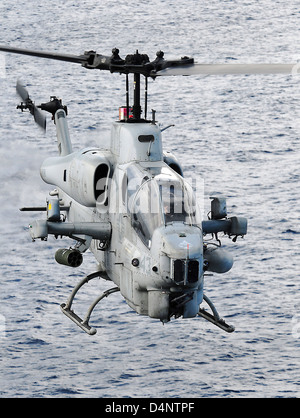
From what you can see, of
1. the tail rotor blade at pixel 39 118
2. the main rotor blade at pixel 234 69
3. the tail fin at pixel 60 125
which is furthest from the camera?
the tail rotor blade at pixel 39 118

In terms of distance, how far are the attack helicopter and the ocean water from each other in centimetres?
1492

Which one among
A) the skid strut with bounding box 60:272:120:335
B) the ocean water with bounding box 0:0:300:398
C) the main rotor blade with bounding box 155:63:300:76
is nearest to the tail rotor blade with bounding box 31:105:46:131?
the ocean water with bounding box 0:0:300:398

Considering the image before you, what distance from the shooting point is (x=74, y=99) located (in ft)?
382

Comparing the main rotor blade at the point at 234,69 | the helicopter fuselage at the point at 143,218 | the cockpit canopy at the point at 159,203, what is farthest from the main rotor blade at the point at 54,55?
the cockpit canopy at the point at 159,203

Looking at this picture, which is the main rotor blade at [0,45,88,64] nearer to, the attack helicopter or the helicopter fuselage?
the attack helicopter

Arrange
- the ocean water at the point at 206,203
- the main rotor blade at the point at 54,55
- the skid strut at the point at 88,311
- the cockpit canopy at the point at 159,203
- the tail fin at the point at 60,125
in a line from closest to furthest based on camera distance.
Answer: the cockpit canopy at the point at 159,203, the main rotor blade at the point at 54,55, the skid strut at the point at 88,311, the tail fin at the point at 60,125, the ocean water at the point at 206,203

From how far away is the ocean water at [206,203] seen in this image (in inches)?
2116

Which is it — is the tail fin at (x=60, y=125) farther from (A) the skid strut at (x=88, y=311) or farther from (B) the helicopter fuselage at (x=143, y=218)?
(A) the skid strut at (x=88, y=311)

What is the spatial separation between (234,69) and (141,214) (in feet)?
20.0

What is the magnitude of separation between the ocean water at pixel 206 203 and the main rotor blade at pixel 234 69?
17.3 meters

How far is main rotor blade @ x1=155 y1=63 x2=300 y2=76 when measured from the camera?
32.3 metres

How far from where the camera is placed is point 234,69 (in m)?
33.4

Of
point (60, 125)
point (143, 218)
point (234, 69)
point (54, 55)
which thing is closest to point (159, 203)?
point (143, 218)
